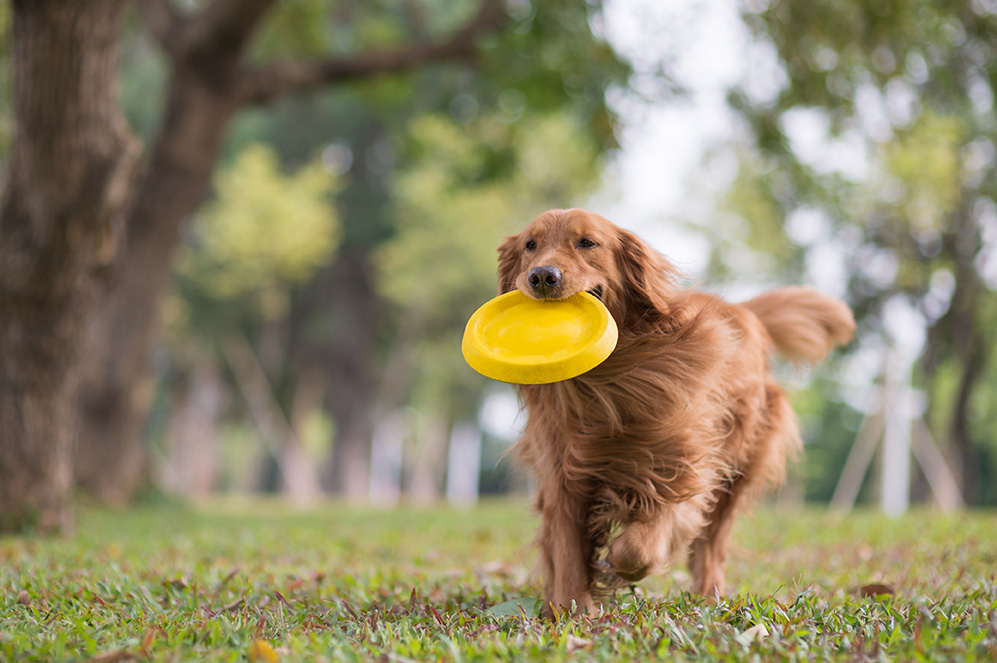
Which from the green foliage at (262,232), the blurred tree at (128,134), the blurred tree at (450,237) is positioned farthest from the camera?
the blurred tree at (450,237)

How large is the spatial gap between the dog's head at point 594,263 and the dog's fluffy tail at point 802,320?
1257 millimetres

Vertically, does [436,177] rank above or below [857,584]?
above

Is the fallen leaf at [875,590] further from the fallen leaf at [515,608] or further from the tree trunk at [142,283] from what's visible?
the tree trunk at [142,283]

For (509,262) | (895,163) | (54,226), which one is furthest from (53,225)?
(895,163)

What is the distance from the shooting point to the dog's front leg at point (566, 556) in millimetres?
3393

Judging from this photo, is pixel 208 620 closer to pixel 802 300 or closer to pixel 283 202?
pixel 802 300

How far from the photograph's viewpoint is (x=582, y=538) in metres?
3.50

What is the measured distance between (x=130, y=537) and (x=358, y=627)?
15.0ft

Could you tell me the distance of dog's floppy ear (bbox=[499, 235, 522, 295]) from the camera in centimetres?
365

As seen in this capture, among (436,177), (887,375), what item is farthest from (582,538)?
(436,177)

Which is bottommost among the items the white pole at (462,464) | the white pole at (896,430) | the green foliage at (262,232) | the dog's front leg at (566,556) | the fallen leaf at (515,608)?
the white pole at (462,464)

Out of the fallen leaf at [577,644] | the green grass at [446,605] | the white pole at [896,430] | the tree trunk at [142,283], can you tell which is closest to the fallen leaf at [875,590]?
the green grass at [446,605]

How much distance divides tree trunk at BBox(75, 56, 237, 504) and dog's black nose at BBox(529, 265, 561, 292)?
803cm

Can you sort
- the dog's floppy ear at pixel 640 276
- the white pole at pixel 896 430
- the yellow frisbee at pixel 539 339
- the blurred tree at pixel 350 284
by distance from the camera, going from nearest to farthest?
the yellow frisbee at pixel 539 339
the dog's floppy ear at pixel 640 276
the white pole at pixel 896 430
the blurred tree at pixel 350 284
